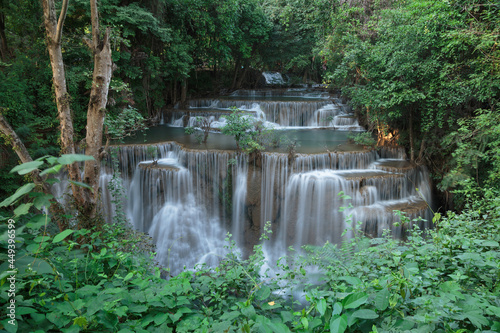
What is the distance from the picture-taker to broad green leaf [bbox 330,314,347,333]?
1811 mm

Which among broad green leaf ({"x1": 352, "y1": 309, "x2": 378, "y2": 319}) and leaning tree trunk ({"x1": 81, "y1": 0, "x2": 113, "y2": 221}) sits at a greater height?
leaning tree trunk ({"x1": 81, "y1": 0, "x2": 113, "y2": 221})

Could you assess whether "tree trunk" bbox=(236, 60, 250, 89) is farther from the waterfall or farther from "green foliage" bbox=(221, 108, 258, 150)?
"green foliage" bbox=(221, 108, 258, 150)

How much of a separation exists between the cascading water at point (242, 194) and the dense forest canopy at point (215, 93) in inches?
53.2

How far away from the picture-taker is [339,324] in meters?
1.84

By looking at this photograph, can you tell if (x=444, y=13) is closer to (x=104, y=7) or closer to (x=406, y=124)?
(x=406, y=124)

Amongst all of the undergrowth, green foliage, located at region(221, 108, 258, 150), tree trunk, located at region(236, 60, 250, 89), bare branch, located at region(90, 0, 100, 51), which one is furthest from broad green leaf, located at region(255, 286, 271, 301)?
tree trunk, located at region(236, 60, 250, 89)

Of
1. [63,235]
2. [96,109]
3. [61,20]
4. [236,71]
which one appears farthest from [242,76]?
[63,235]

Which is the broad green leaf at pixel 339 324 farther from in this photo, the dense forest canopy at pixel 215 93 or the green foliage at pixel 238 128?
the green foliage at pixel 238 128

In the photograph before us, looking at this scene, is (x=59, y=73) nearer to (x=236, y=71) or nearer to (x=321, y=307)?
(x=321, y=307)

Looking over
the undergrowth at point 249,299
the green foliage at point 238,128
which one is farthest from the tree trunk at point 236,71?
the undergrowth at point 249,299

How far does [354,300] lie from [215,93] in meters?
17.9

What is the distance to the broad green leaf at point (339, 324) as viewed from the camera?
181 cm

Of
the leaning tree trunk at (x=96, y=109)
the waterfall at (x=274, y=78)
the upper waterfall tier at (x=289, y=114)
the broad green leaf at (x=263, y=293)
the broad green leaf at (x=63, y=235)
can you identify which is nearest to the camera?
the broad green leaf at (x=63, y=235)

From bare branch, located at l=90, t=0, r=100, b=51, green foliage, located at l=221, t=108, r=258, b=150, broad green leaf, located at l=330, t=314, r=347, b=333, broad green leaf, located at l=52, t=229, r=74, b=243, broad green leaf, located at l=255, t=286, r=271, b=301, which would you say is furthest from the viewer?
green foliage, located at l=221, t=108, r=258, b=150
